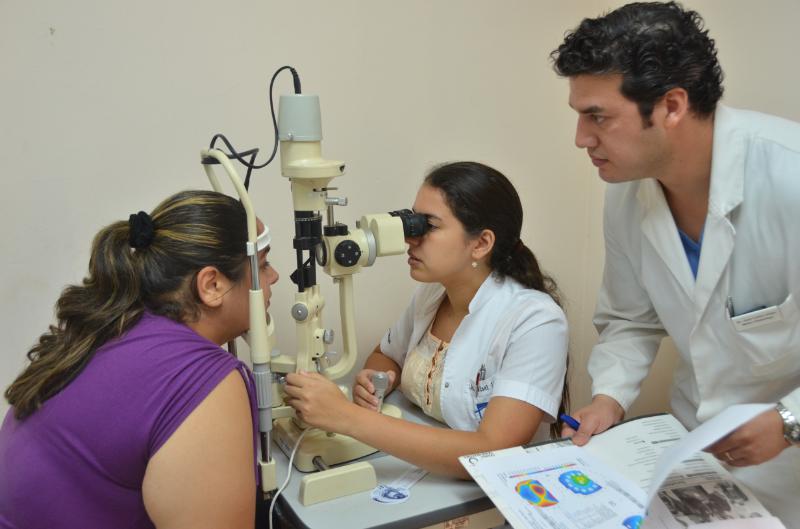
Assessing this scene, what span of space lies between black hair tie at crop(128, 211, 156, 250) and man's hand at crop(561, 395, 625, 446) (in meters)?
0.89

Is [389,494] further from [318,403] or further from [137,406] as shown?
[137,406]

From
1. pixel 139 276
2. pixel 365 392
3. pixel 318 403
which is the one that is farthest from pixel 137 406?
pixel 365 392

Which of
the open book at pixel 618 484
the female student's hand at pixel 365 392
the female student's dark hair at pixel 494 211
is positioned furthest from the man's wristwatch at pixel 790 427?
the female student's hand at pixel 365 392

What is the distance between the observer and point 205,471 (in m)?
1.01

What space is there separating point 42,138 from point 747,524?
170 centimetres

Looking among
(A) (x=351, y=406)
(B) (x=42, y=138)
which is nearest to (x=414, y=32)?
(B) (x=42, y=138)

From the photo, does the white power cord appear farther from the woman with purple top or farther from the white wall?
the white wall

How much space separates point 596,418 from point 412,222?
56 centimetres

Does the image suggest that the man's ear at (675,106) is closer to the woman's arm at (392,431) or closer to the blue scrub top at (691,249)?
the blue scrub top at (691,249)

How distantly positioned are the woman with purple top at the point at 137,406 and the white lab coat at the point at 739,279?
863 mm

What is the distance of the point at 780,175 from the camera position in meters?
1.21

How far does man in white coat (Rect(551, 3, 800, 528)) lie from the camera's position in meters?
1.21

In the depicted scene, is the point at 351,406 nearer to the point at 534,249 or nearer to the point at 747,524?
the point at 747,524

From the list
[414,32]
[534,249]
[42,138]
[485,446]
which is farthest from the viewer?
[534,249]
